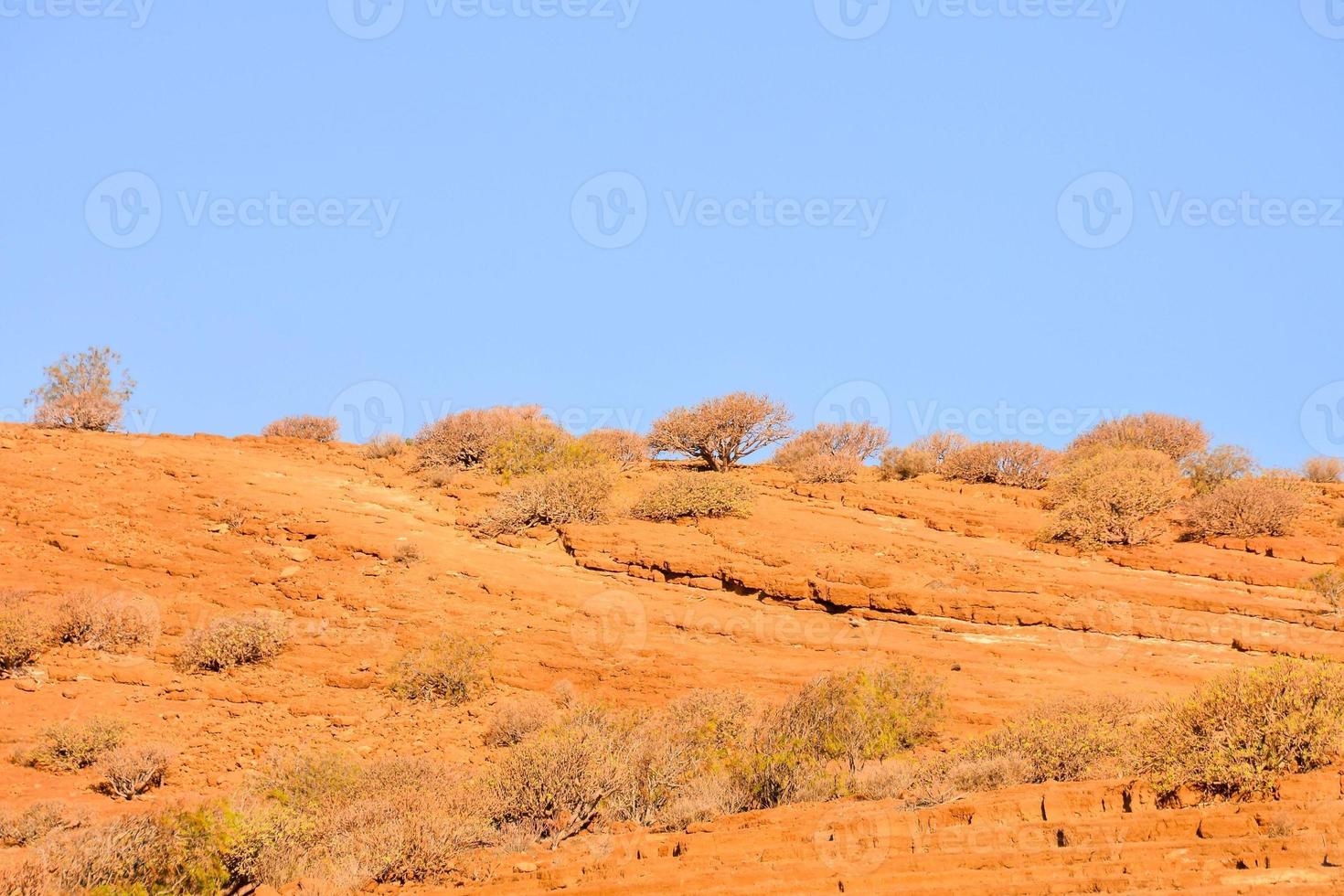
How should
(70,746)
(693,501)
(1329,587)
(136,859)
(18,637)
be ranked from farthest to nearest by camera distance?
(693,501) → (1329,587) → (18,637) → (70,746) → (136,859)

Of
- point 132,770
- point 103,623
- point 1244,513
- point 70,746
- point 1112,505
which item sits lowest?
point 132,770

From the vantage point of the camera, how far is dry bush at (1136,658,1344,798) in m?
6.42

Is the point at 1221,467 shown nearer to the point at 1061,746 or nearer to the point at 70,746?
the point at 1061,746

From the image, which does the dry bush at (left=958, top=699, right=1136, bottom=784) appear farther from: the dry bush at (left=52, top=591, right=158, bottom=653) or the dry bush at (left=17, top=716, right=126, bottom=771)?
the dry bush at (left=52, top=591, right=158, bottom=653)

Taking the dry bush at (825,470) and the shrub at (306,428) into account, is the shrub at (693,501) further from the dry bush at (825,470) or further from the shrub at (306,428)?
the shrub at (306,428)

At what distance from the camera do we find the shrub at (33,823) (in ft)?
26.2

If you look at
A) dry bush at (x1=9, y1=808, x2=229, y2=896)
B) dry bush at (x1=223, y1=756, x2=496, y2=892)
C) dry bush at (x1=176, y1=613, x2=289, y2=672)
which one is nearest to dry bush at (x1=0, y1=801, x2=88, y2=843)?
dry bush at (x1=9, y1=808, x2=229, y2=896)

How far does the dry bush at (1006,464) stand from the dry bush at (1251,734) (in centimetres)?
1564

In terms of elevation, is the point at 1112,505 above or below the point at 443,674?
above

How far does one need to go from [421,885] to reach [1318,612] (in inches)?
485

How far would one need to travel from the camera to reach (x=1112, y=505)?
17.8 m

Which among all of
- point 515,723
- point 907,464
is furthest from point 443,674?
point 907,464

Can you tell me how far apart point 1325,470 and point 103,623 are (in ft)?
90.7

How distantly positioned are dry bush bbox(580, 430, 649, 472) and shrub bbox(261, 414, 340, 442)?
24.8ft
